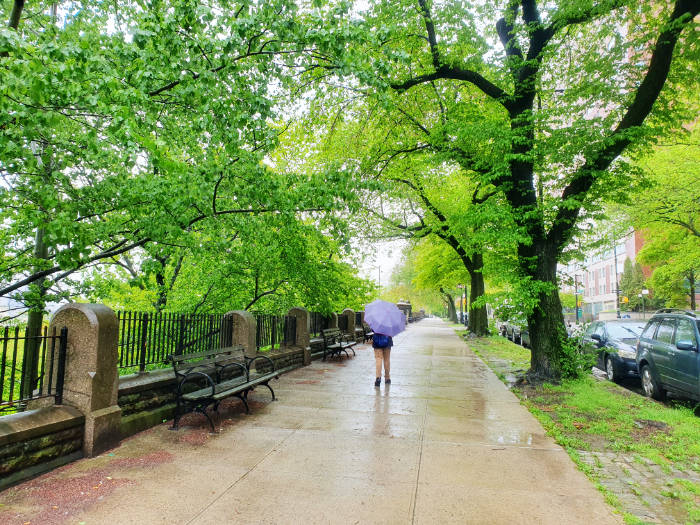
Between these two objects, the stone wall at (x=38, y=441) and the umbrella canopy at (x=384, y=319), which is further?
the umbrella canopy at (x=384, y=319)

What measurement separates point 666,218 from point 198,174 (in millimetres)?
19204

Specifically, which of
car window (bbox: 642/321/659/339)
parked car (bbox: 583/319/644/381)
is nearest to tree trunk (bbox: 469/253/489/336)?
parked car (bbox: 583/319/644/381)

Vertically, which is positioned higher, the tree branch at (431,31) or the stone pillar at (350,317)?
the tree branch at (431,31)

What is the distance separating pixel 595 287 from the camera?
7312cm

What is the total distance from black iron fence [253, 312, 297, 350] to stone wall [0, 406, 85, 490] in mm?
4961

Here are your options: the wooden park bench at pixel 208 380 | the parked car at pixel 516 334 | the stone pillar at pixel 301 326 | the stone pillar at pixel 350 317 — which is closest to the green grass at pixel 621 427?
the wooden park bench at pixel 208 380

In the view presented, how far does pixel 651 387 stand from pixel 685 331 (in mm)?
1595

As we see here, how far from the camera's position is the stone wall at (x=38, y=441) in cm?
378

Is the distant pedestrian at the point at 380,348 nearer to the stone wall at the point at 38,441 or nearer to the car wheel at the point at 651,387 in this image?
the car wheel at the point at 651,387

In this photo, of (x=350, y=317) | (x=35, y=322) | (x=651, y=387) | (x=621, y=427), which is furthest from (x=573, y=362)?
(x=35, y=322)

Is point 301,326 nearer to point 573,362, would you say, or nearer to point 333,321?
point 333,321

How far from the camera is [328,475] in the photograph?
4.18m

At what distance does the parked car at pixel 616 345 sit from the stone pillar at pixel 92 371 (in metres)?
9.67

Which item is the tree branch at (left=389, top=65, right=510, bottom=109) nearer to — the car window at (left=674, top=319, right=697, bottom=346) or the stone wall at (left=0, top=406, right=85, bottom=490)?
the car window at (left=674, top=319, right=697, bottom=346)
